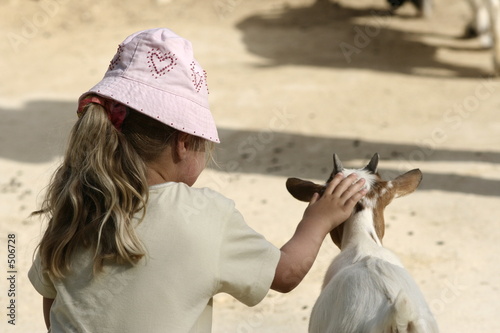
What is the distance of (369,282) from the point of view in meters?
2.86

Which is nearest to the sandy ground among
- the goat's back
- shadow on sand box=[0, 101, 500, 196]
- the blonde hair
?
shadow on sand box=[0, 101, 500, 196]

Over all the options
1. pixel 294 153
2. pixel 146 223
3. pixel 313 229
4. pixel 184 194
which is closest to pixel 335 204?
pixel 313 229

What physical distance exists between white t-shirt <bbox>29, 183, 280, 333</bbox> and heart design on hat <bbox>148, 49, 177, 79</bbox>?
357 mm

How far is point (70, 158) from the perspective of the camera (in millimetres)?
2449

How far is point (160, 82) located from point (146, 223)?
1.45 feet

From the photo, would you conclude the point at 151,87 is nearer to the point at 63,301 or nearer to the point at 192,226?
the point at 192,226

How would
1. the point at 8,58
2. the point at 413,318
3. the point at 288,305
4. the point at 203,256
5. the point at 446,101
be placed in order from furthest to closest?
the point at 8,58, the point at 446,101, the point at 288,305, the point at 413,318, the point at 203,256

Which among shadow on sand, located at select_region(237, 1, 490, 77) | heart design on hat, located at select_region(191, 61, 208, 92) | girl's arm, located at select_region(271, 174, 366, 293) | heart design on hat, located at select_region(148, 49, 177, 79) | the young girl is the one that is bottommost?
shadow on sand, located at select_region(237, 1, 490, 77)

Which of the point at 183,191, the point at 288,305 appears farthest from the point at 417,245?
the point at 183,191

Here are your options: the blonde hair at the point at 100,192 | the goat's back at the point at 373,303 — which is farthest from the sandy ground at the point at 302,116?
the goat's back at the point at 373,303

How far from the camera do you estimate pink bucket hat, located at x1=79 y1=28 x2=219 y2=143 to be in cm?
243

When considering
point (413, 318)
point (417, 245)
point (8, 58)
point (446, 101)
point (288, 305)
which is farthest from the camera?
point (8, 58)

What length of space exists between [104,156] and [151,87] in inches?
10.3

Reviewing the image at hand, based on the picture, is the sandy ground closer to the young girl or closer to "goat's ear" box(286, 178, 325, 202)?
the young girl
